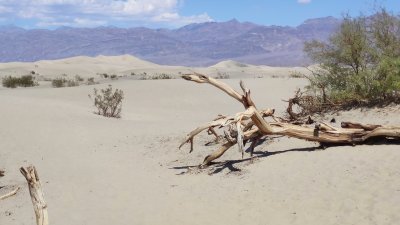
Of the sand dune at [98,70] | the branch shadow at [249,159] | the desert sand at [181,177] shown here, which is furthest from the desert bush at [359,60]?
the sand dune at [98,70]

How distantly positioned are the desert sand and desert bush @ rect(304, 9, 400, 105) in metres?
0.66

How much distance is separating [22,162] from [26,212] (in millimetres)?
3618

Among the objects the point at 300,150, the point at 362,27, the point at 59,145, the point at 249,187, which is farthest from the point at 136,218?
the point at 362,27

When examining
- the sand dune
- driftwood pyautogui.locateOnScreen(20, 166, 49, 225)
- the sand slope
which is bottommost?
the sand slope

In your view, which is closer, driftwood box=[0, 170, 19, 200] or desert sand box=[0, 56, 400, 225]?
desert sand box=[0, 56, 400, 225]

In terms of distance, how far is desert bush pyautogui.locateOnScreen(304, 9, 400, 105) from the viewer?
44.9 feet

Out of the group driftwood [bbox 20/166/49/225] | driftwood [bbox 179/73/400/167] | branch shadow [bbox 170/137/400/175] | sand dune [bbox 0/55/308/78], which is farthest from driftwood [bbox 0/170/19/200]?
sand dune [bbox 0/55/308/78]

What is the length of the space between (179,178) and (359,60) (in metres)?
7.02

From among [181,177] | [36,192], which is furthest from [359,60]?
[36,192]

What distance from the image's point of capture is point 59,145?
13945mm

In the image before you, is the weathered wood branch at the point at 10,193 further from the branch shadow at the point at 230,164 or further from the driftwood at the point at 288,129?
the driftwood at the point at 288,129

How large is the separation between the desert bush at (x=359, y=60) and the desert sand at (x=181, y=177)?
657mm

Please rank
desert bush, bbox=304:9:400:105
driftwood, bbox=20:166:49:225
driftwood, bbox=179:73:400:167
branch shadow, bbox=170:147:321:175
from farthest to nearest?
desert bush, bbox=304:9:400:105, branch shadow, bbox=170:147:321:175, driftwood, bbox=179:73:400:167, driftwood, bbox=20:166:49:225

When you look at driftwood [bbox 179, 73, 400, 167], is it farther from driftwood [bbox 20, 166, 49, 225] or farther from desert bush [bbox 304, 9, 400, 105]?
driftwood [bbox 20, 166, 49, 225]
